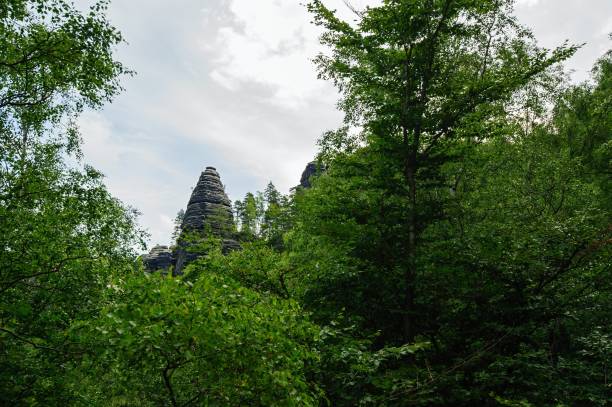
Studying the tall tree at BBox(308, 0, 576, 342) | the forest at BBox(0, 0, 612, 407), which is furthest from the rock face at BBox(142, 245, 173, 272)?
the tall tree at BBox(308, 0, 576, 342)

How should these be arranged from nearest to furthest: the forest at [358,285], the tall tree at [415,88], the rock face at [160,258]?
the forest at [358,285] → the tall tree at [415,88] → the rock face at [160,258]

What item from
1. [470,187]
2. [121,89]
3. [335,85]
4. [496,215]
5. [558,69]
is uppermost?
[558,69]

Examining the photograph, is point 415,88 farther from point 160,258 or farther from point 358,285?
point 160,258

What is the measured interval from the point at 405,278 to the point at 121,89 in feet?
31.8

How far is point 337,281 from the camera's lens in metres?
9.06

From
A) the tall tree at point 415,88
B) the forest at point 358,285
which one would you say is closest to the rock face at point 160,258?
the forest at point 358,285

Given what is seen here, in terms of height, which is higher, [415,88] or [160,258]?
[160,258]

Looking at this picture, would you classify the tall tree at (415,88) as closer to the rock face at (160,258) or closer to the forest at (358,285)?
the forest at (358,285)

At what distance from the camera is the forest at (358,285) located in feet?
15.7

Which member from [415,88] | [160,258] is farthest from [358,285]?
[160,258]

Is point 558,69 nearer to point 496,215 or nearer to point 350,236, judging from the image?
point 496,215

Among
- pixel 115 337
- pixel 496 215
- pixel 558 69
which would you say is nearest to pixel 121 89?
pixel 115 337

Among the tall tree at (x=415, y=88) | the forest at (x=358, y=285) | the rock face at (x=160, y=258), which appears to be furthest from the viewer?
the rock face at (x=160, y=258)

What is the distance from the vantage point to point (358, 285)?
30.4 feet
